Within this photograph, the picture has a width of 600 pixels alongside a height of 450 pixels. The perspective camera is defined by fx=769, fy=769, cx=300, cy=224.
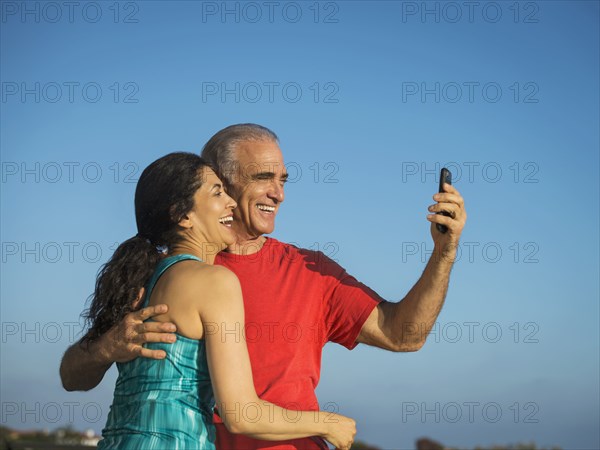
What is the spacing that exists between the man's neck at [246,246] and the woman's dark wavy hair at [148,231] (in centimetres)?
93

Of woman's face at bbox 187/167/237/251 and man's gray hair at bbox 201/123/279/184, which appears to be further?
man's gray hair at bbox 201/123/279/184

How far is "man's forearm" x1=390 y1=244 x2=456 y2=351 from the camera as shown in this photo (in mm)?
3615

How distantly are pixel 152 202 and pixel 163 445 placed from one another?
91 centimetres

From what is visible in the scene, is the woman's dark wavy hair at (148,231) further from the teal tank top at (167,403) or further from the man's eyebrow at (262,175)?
the man's eyebrow at (262,175)

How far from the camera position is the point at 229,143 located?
161 inches

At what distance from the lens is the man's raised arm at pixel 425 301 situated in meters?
3.39

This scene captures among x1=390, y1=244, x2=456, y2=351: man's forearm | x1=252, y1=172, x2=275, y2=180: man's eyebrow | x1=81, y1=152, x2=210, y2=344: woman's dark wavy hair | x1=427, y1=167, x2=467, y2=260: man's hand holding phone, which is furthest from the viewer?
x1=252, y1=172, x2=275, y2=180: man's eyebrow

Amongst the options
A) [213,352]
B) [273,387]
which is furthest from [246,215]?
[213,352]

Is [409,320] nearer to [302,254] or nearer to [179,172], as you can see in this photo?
[302,254]

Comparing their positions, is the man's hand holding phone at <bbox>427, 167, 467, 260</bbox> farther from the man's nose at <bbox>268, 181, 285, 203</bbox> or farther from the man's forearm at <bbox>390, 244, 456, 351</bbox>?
the man's nose at <bbox>268, 181, 285, 203</bbox>

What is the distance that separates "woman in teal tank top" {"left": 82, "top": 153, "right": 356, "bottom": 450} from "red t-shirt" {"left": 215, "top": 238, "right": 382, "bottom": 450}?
0.54 m

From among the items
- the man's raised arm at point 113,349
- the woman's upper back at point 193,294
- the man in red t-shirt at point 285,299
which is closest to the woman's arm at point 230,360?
the woman's upper back at point 193,294

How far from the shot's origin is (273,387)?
11.3 ft

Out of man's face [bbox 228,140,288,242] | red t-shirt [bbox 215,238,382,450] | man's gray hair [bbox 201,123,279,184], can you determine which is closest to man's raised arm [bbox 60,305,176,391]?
red t-shirt [bbox 215,238,382,450]
